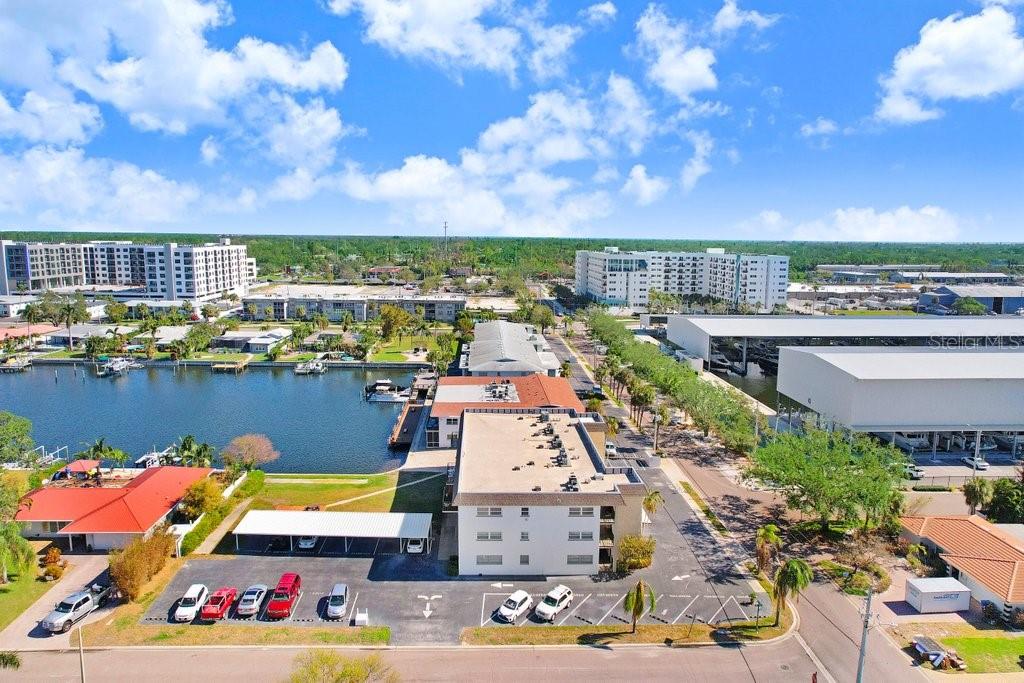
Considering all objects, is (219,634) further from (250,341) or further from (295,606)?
(250,341)

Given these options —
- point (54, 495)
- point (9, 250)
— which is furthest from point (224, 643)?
point (9, 250)

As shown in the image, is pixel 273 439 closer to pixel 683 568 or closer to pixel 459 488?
pixel 459 488

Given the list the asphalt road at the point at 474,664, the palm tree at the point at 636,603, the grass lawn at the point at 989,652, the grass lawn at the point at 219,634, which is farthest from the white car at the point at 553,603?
the grass lawn at the point at 989,652

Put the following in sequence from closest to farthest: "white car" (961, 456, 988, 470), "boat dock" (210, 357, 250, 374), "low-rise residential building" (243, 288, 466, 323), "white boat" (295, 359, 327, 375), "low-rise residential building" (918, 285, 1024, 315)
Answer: "white car" (961, 456, 988, 470), "white boat" (295, 359, 327, 375), "boat dock" (210, 357, 250, 374), "low-rise residential building" (243, 288, 466, 323), "low-rise residential building" (918, 285, 1024, 315)

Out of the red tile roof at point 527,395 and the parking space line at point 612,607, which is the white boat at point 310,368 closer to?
the red tile roof at point 527,395

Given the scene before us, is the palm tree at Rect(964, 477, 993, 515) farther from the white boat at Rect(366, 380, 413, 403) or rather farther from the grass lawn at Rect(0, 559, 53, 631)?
the white boat at Rect(366, 380, 413, 403)

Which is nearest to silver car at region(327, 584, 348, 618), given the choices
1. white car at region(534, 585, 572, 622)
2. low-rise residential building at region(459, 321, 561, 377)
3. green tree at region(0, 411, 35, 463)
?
white car at region(534, 585, 572, 622)
